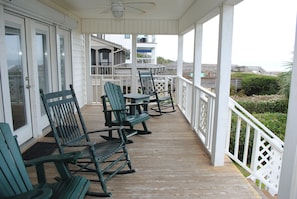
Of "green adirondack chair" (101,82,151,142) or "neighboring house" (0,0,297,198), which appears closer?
"neighboring house" (0,0,297,198)

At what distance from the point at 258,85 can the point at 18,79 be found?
25.7 ft

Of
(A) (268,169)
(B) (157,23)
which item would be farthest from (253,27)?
(A) (268,169)

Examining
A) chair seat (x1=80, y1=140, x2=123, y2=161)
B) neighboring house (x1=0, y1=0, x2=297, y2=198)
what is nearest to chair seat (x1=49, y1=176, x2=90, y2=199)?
chair seat (x1=80, y1=140, x2=123, y2=161)

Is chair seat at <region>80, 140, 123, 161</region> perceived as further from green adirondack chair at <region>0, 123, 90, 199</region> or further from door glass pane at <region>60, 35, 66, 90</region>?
door glass pane at <region>60, 35, 66, 90</region>

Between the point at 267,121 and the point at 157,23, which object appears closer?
the point at 267,121

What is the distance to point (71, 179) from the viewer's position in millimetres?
1854

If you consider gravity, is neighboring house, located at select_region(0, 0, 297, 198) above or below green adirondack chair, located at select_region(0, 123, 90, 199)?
above

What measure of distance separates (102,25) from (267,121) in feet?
15.7

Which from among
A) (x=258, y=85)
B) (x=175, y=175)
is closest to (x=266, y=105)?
(x=258, y=85)

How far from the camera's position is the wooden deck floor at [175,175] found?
2430 millimetres

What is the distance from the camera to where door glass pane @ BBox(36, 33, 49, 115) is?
166 inches

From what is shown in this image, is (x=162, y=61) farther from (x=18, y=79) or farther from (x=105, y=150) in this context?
(x=105, y=150)

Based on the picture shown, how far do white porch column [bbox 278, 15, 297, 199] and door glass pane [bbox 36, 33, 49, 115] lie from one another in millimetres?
3966

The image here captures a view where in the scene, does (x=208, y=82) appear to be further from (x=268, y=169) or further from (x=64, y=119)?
(x=64, y=119)
